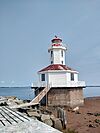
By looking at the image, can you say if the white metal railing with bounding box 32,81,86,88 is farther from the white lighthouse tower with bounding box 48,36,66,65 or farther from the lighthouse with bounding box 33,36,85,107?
the white lighthouse tower with bounding box 48,36,66,65

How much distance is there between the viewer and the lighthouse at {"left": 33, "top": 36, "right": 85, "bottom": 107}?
89.2ft

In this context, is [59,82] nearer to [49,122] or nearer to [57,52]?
[57,52]

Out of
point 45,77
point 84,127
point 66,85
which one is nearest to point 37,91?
point 45,77

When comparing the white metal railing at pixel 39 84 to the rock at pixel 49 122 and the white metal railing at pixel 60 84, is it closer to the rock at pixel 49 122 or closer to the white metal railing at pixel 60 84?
the white metal railing at pixel 60 84

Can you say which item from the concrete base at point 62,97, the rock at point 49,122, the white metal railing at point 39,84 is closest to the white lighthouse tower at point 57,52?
the white metal railing at point 39,84

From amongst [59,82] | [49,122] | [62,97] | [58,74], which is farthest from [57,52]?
[49,122]

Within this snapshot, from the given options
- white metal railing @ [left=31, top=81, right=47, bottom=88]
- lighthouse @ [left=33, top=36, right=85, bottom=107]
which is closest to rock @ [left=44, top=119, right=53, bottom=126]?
lighthouse @ [left=33, top=36, right=85, bottom=107]

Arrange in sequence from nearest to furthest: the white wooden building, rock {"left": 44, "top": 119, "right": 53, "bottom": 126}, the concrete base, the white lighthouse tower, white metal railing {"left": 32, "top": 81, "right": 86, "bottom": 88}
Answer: rock {"left": 44, "top": 119, "right": 53, "bottom": 126}
the concrete base
white metal railing {"left": 32, "top": 81, "right": 86, "bottom": 88}
the white wooden building
the white lighthouse tower

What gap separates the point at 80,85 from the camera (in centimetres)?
2886

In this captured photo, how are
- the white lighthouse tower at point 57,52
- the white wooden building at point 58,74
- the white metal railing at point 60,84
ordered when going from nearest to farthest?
the white metal railing at point 60,84
the white wooden building at point 58,74
the white lighthouse tower at point 57,52

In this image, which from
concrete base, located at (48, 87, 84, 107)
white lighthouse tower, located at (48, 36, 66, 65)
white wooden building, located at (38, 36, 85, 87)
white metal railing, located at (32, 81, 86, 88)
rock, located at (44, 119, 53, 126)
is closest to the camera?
rock, located at (44, 119, 53, 126)

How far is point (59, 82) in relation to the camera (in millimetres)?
28516

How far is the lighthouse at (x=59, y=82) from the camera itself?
27.2 m

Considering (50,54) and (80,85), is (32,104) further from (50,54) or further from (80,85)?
(50,54)
